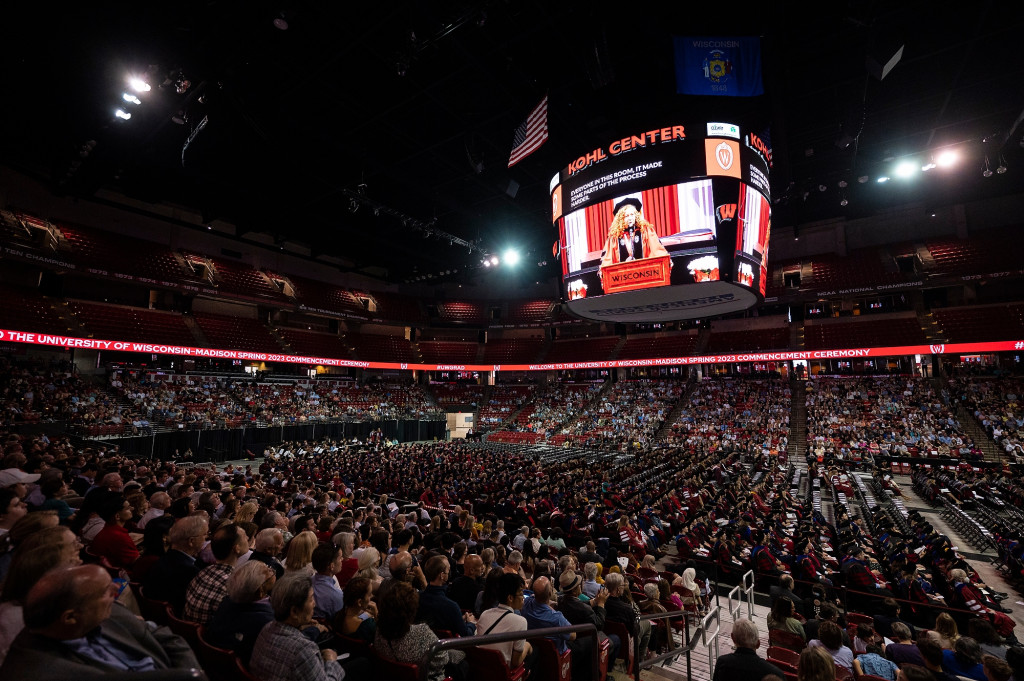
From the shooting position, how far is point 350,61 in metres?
12.4

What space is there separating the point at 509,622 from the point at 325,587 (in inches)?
65.0

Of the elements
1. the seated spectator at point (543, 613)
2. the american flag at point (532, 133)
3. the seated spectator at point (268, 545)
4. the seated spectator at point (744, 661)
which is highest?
the american flag at point (532, 133)

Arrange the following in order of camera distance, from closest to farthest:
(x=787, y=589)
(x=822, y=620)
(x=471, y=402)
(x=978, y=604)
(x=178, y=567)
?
(x=178, y=567) < (x=822, y=620) < (x=978, y=604) < (x=787, y=589) < (x=471, y=402)

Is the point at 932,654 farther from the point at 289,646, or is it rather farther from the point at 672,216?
the point at 672,216

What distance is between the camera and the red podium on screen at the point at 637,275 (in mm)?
11773

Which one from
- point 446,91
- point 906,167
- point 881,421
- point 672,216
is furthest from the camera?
point 881,421

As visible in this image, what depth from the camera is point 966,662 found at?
426 cm

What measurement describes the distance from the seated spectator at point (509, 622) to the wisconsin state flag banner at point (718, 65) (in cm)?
1157

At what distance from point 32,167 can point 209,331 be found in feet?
34.4

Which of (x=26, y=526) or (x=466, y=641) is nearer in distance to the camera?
(x=466, y=641)

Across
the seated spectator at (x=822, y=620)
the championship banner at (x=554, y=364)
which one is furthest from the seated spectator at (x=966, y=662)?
the championship banner at (x=554, y=364)

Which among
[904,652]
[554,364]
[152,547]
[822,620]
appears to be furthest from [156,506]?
[554,364]

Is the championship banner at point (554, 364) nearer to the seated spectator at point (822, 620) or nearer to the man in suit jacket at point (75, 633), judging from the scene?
the seated spectator at point (822, 620)

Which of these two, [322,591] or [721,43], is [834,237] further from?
[322,591]
